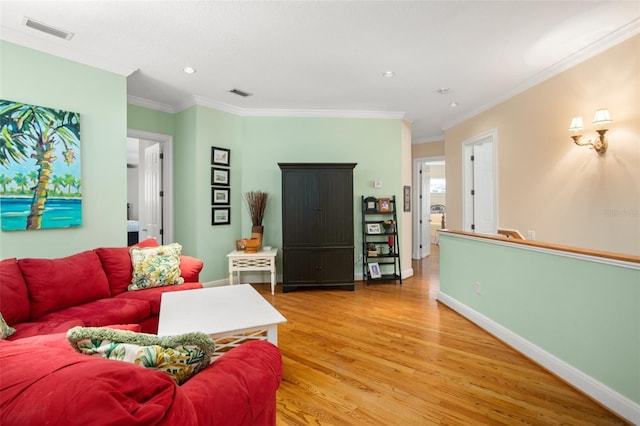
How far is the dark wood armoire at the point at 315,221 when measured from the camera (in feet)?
14.0

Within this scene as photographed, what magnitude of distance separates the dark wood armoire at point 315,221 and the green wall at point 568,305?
1.82 metres

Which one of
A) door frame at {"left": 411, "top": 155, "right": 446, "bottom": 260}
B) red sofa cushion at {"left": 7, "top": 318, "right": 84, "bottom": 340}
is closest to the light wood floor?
red sofa cushion at {"left": 7, "top": 318, "right": 84, "bottom": 340}

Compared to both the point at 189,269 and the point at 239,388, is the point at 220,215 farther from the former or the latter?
the point at 239,388

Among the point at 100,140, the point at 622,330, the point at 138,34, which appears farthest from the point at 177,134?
the point at 622,330

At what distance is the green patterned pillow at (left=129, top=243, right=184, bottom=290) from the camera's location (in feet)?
8.89

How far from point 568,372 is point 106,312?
129 inches

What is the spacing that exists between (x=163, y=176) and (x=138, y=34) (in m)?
2.35

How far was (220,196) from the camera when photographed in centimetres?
442

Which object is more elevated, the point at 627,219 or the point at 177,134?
the point at 177,134

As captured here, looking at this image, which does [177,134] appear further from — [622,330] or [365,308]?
[622,330]

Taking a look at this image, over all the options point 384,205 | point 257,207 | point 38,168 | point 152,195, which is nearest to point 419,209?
point 384,205

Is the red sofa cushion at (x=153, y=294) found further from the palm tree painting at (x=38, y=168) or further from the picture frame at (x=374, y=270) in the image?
the picture frame at (x=374, y=270)

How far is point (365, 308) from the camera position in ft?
11.7

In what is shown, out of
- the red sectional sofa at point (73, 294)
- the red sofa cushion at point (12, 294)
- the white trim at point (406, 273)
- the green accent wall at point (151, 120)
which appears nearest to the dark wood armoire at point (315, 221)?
the white trim at point (406, 273)
